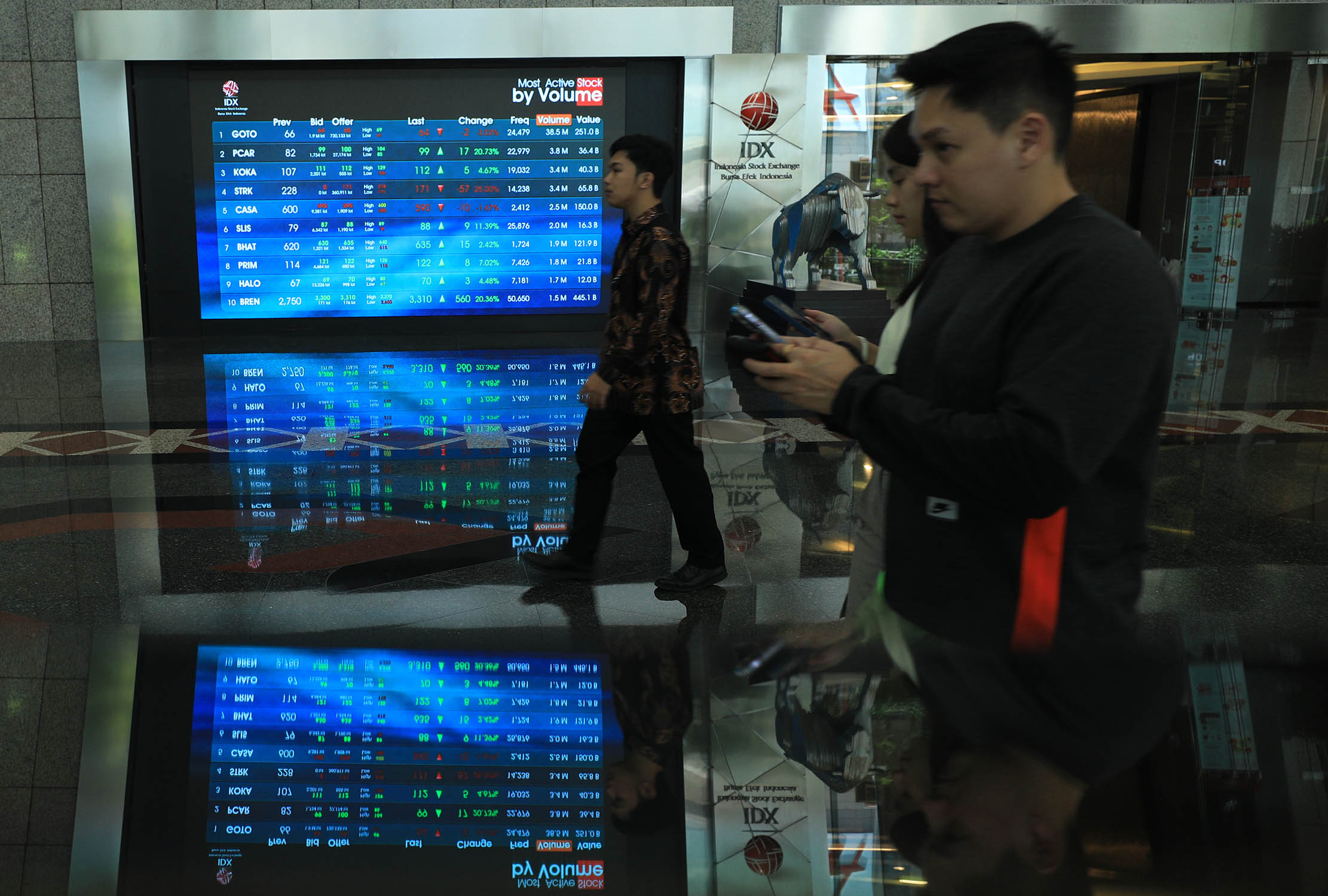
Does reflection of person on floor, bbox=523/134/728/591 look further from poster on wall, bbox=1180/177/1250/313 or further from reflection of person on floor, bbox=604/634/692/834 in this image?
poster on wall, bbox=1180/177/1250/313

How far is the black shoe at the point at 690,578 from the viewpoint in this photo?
385 cm

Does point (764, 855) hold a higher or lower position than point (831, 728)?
lower

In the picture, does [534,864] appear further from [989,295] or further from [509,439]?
[509,439]

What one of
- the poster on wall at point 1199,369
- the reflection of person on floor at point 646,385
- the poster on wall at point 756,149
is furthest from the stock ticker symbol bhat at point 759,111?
the reflection of person on floor at point 646,385

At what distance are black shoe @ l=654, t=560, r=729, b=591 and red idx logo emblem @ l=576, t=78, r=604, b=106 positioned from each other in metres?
7.32

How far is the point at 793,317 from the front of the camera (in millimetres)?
1893

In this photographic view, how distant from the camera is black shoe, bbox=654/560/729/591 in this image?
12.6 feet

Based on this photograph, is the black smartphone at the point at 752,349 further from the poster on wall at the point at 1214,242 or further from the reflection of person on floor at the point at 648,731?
the poster on wall at the point at 1214,242

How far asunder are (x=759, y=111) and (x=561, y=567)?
718 cm

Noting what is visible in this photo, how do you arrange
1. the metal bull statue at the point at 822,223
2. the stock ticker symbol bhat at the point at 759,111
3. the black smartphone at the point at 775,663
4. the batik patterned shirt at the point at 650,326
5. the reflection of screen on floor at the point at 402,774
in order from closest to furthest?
the reflection of screen on floor at the point at 402,774 → the black smartphone at the point at 775,663 → the batik patterned shirt at the point at 650,326 → the metal bull statue at the point at 822,223 → the stock ticker symbol bhat at the point at 759,111

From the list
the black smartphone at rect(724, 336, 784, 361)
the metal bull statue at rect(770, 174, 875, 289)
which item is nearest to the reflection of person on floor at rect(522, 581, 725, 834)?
the black smartphone at rect(724, 336, 784, 361)

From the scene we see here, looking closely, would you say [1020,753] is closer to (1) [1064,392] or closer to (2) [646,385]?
(1) [1064,392]

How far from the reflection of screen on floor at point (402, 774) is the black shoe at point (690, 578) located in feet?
6.54

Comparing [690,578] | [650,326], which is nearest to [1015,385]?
[650,326]
